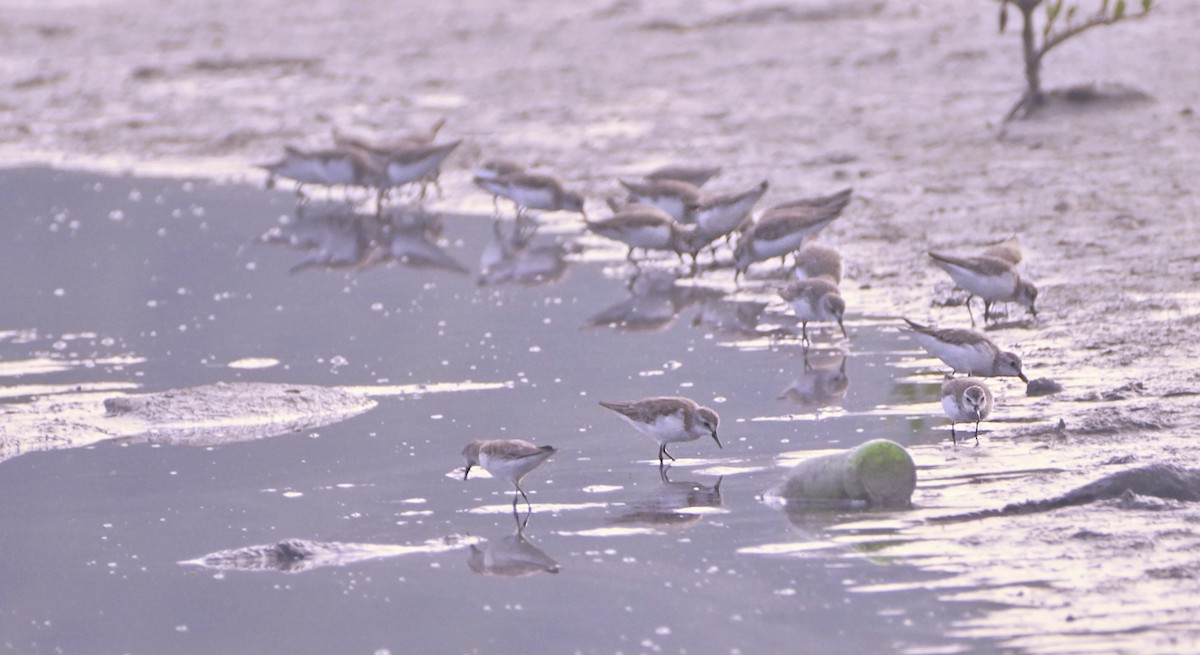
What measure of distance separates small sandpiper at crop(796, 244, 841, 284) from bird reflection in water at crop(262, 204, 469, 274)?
309 centimetres

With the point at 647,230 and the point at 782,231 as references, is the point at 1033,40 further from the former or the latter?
the point at 782,231

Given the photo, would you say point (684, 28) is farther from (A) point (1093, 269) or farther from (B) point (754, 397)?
(B) point (754, 397)

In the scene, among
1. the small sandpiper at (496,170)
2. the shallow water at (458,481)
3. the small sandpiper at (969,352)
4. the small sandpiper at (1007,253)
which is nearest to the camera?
the shallow water at (458,481)

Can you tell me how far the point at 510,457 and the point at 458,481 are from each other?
0.69 metres

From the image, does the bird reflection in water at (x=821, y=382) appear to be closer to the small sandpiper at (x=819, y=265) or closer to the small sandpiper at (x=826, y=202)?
the small sandpiper at (x=819, y=265)

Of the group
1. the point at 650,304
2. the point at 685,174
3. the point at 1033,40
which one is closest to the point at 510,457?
the point at 650,304

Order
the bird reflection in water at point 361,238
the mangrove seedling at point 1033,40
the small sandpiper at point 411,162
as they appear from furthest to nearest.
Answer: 1. the small sandpiper at point 411,162
2. the mangrove seedling at point 1033,40
3. the bird reflection in water at point 361,238

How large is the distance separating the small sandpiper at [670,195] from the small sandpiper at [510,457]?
6.02 meters

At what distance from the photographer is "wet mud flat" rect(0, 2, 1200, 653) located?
594 centimetres

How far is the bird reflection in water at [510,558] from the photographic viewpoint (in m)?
6.09

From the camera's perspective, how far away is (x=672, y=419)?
7.15 m

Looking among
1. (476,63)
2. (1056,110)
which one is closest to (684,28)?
(476,63)

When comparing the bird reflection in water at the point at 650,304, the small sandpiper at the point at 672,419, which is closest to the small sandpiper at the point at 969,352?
the small sandpiper at the point at 672,419

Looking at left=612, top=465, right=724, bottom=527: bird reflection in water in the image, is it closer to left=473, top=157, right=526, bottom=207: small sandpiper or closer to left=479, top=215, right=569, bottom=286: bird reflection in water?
left=479, top=215, right=569, bottom=286: bird reflection in water
